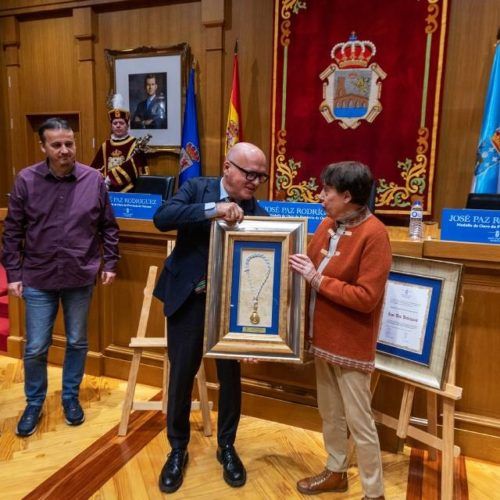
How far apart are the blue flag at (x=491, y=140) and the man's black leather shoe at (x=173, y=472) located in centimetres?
208

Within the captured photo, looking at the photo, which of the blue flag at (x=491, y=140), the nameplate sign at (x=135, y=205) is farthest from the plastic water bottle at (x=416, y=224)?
the nameplate sign at (x=135, y=205)

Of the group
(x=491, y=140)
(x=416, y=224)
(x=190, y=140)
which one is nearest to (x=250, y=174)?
(x=416, y=224)

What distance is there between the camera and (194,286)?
1.74m

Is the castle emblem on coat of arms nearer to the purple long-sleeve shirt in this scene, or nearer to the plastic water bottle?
the plastic water bottle

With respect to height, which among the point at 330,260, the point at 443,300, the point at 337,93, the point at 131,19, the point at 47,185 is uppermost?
the point at 131,19

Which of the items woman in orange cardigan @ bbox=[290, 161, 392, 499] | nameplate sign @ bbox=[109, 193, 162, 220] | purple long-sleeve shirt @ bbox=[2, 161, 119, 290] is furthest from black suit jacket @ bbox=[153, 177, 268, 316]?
nameplate sign @ bbox=[109, 193, 162, 220]

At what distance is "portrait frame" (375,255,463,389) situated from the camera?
179 centimetres

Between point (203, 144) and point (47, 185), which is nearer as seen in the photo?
point (47, 185)

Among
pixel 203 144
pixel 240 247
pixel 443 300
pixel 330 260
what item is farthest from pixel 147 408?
pixel 203 144

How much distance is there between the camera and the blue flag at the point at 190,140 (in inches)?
133

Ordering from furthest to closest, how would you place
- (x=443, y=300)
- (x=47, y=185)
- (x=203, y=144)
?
(x=203, y=144) < (x=47, y=185) < (x=443, y=300)

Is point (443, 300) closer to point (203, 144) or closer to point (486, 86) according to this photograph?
point (486, 86)

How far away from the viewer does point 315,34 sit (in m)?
3.06

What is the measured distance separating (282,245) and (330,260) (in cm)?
18
